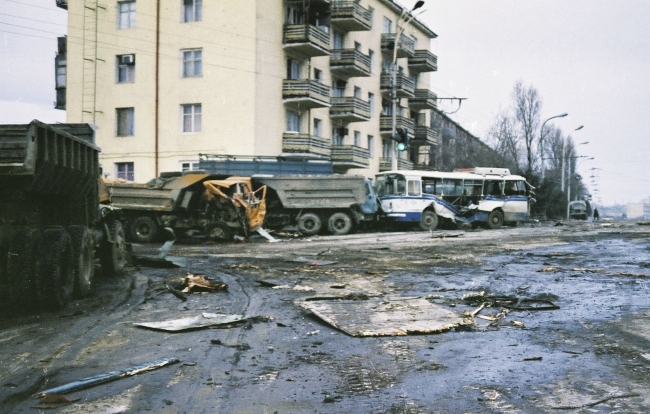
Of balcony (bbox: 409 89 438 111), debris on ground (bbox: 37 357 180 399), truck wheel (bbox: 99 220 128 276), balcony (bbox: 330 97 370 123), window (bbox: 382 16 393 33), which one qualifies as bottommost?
debris on ground (bbox: 37 357 180 399)

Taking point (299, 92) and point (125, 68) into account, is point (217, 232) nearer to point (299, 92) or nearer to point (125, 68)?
point (299, 92)

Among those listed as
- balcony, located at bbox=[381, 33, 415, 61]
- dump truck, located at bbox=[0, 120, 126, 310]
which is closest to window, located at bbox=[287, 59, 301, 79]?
balcony, located at bbox=[381, 33, 415, 61]

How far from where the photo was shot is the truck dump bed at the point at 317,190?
24.0 meters

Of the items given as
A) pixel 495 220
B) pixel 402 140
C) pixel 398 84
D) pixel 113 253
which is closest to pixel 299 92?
pixel 402 140

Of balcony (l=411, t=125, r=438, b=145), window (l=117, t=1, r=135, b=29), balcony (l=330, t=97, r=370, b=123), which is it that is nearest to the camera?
window (l=117, t=1, r=135, b=29)

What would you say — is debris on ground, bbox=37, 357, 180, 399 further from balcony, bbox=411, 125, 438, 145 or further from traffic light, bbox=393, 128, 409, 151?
balcony, bbox=411, 125, 438, 145

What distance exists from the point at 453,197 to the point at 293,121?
33.5 ft

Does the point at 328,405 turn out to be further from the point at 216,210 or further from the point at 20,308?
the point at 216,210

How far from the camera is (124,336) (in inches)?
246

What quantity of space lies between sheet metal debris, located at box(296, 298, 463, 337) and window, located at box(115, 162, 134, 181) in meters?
27.6

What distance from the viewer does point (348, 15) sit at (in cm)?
3866

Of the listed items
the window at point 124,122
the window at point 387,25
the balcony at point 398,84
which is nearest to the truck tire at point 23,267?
the window at point 124,122

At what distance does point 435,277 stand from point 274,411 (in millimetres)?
7434

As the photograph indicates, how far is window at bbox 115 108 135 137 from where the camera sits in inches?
1329
